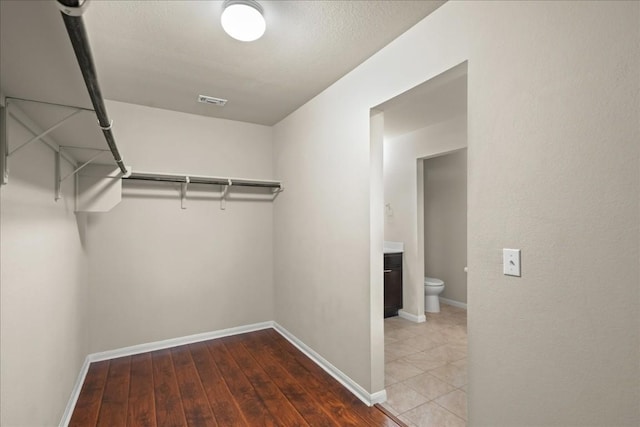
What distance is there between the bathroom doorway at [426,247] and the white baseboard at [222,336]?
0.66 ft

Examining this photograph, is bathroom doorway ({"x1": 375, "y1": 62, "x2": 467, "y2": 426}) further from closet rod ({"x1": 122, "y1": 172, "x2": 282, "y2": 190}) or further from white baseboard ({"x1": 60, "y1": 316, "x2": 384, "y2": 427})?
closet rod ({"x1": 122, "y1": 172, "x2": 282, "y2": 190})

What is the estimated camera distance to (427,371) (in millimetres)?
2811

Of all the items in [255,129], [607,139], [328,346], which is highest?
[255,129]

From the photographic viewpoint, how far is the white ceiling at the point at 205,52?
1.08 m

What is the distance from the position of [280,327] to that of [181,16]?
10.3 feet

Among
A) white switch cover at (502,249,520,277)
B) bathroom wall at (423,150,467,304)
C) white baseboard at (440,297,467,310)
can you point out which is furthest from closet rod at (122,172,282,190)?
white baseboard at (440,297,467,310)

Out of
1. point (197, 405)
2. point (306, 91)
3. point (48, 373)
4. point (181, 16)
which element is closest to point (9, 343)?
point (48, 373)

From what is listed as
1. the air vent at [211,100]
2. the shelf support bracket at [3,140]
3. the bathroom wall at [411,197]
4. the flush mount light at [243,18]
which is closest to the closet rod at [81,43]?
the shelf support bracket at [3,140]

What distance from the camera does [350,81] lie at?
8.43ft

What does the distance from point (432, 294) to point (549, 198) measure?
353 centimetres

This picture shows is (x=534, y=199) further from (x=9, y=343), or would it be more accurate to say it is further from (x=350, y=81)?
(x=9, y=343)

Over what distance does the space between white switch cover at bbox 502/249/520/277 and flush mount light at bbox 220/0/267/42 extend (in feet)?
5.66

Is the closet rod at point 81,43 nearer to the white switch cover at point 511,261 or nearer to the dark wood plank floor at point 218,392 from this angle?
the white switch cover at point 511,261

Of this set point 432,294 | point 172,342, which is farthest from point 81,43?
point 432,294
